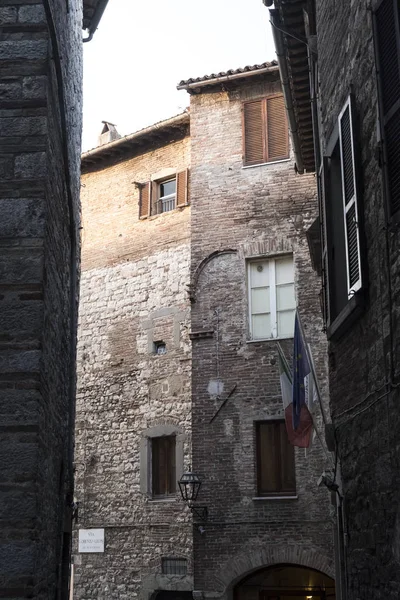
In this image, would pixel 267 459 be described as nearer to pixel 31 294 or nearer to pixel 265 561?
pixel 265 561

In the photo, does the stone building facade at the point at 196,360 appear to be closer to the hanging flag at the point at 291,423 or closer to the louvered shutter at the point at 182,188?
the louvered shutter at the point at 182,188

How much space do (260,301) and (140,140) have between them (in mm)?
5416

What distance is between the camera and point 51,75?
7.46 meters

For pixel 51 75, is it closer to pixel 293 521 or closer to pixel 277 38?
pixel 277 38

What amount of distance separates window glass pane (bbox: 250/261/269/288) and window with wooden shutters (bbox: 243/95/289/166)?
2.12 meters

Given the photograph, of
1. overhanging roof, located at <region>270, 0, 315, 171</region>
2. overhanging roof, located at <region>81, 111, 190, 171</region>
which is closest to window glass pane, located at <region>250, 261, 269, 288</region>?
overhanging roof, located at <region>270, 0, 315, 171</region>

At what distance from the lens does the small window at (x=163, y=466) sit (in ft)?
58.7

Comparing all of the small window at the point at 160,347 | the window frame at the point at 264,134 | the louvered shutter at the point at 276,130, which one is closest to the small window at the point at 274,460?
the small window at the point at 160,347

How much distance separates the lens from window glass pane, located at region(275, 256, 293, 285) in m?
17.1

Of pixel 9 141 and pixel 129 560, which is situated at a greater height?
pixel 9 141

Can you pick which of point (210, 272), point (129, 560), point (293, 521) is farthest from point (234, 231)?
point (129, 560)

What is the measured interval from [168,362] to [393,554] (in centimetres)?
1230

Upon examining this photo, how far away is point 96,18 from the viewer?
1285 cm

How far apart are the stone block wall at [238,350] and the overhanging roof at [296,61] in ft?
10.1
